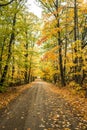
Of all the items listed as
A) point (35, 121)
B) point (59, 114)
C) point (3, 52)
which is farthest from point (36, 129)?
point (3, 52)

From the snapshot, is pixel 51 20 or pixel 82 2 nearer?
pixel 82 2

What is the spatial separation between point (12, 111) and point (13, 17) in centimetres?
1171

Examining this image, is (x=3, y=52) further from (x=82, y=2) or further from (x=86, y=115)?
(x=86, y=115)

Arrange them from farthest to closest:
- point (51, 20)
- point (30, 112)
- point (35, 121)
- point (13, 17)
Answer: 1. point (51, 20)
2. point (13, 17)
3. point (30, 112)
4. point (35, 121)

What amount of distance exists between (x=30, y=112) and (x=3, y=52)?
36.0 feet

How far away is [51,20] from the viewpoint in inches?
901

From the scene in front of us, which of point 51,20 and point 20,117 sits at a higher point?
point 51,20

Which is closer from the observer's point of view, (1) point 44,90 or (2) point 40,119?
(2) point 40,119

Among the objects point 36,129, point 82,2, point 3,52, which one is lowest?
point 36,129

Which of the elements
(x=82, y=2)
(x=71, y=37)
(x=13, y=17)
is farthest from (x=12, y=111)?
(x=71, y=37)

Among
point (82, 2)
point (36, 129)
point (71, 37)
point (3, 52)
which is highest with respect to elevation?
point (82, 2)

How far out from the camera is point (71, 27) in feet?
78.1

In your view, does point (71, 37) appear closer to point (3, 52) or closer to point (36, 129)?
point (3, 52)

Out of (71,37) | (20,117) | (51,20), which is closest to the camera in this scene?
(20,117)
